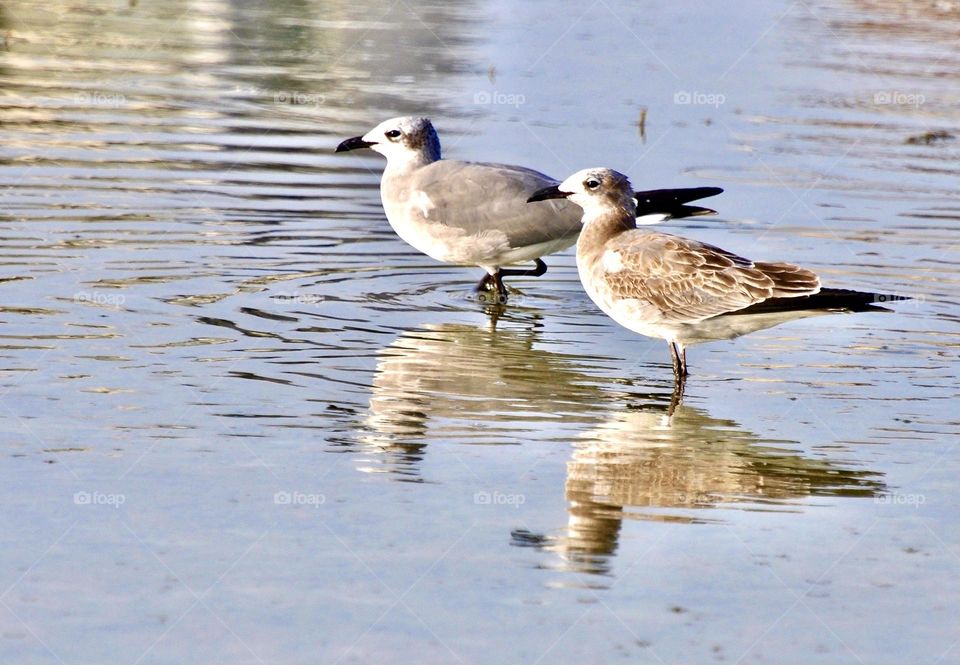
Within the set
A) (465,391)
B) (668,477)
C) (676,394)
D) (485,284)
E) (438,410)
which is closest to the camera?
(668,477)

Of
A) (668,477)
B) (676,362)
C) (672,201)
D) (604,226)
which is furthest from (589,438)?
(672,201)

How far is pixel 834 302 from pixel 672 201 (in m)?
2.87

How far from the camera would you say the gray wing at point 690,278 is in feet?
28.1

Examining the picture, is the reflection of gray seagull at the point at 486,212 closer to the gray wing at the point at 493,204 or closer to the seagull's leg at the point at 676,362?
the gray wing at the point at 493,204

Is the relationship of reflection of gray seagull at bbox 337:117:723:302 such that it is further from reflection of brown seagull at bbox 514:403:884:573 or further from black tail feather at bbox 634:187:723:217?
reflection of brown seagull at bbox 514:403:884:573

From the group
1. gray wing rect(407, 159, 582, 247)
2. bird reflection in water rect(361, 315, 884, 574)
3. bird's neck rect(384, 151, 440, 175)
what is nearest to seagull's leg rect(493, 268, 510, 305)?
gray wing rect(407, 159, 582, 247)

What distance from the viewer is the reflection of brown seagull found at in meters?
6.48

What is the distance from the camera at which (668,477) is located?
23.7 feet

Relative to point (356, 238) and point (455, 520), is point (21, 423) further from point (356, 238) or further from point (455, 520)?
point (356, 238)

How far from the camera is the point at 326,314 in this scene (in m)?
10.2

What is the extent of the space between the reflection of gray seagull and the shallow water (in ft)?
1.25

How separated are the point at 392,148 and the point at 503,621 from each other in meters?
6.72

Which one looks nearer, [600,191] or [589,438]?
[589,438]

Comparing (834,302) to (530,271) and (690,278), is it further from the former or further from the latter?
(530,271)
